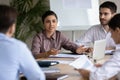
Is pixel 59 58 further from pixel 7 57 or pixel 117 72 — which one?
pixel 7 57

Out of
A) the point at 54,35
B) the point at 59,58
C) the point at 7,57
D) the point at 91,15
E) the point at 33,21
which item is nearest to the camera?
the point at 7,57

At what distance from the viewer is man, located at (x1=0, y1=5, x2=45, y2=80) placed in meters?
1.47

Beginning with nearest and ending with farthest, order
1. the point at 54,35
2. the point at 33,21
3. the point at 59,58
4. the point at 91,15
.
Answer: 1. the point at 59,58
2. the point at 54,35
3. the point at 91,15
4. the point at 33,21

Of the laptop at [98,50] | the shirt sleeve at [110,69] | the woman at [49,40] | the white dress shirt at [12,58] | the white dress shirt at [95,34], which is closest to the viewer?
the white dress shirt at [12,58]

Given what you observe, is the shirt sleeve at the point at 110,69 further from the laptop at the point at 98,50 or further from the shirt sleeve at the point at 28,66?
the laptop at the point at 98,50

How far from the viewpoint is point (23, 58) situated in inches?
58.9

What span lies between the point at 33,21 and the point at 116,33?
3.07 m

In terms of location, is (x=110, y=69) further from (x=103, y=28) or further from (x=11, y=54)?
(x=103, y=28)

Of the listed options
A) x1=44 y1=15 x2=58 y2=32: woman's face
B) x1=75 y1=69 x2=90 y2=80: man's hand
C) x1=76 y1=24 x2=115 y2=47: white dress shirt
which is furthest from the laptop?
x1=76 y1=24 x2=115 y2=47: white dress shirt

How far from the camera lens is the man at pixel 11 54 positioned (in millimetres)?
1473

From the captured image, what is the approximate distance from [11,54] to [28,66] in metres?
0.12

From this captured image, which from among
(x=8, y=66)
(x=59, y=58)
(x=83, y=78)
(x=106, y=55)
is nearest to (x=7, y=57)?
(x=8, y=66)

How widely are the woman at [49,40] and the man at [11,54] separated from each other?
162 cm

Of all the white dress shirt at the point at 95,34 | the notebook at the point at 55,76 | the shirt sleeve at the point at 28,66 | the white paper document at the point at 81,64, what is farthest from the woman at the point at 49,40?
the shirt sleeve at the point at 28,66
